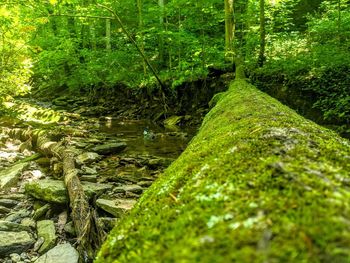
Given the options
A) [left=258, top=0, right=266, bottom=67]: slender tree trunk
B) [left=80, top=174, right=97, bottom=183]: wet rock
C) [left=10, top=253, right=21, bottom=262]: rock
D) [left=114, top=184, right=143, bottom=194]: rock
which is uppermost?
[left=258, top=0, right=266, bottom=67]: slender tree trunk

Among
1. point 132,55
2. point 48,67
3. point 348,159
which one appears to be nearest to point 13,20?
point 132,55

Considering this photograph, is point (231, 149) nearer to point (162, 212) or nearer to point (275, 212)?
point (162, 212)

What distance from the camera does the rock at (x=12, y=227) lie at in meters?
4.46

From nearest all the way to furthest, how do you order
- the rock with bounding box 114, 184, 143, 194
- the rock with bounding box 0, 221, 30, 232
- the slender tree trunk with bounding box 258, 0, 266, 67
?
1. the rock with bounding box 0, 221, 30, 232
2. the rock with bounding box 114, 184, 143, 194
3. the slender tree trunk with bounding box 258, 0, 266, 67

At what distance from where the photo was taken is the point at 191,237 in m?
1.13

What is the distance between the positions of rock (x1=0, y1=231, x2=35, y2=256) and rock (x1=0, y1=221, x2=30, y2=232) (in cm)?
17

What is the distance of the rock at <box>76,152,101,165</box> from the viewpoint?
27.4 feet

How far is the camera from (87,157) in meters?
8.60

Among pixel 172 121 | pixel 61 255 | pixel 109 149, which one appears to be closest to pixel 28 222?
pixel 61 255

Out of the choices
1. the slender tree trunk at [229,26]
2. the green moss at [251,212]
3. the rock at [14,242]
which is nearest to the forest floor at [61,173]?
the rock at [14,242]

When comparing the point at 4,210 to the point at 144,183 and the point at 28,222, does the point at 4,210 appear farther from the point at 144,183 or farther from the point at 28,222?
the point at 144,183

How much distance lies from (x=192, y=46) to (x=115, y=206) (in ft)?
34.9

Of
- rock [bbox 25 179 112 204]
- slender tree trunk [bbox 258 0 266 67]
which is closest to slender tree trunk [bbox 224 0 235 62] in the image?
slender tree trunk [bbox 258 0 266 67]

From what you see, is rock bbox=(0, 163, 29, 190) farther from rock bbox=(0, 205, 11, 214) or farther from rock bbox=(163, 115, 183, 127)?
rock bbox=(163, 115, 183, 127)
